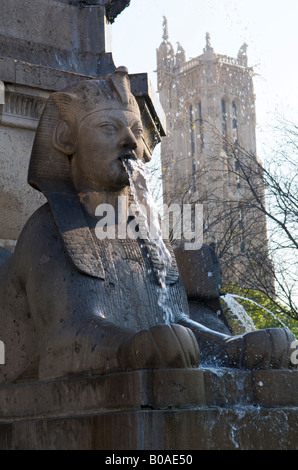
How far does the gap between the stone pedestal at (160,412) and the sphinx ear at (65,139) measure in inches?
53.6

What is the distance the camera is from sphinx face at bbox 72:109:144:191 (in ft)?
15.4

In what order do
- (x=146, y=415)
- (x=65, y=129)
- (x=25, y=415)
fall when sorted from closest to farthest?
(x=146, y=415) → (x=25, y=415) → (x=65, y=129)

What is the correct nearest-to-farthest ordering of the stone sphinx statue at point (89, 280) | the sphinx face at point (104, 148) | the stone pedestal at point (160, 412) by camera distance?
the stone pedestal at point (160, 412) < the stone sphinx statue at point (89, 280) < the sphinx face at point (104, 148)

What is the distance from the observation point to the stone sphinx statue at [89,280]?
4008mm

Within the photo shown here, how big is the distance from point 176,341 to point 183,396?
241 mm

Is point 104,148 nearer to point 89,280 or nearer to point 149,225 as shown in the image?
point 149,225

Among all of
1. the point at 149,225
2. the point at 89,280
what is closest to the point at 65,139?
the point at 149,225

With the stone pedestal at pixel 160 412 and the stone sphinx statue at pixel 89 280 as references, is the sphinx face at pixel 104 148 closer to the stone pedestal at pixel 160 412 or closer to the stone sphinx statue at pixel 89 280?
the stone sphinx statue at pixel 89 280

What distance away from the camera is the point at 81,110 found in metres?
4.78

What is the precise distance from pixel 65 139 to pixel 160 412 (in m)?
1.86

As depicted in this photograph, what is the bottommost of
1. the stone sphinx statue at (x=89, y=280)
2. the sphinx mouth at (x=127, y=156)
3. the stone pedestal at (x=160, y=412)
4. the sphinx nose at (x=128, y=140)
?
the stone pedestal at (x=160, y=412)

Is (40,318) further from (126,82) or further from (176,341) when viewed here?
(126,82)

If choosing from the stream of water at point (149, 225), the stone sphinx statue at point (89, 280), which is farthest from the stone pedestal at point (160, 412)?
the stream of water at point (149, 225)
